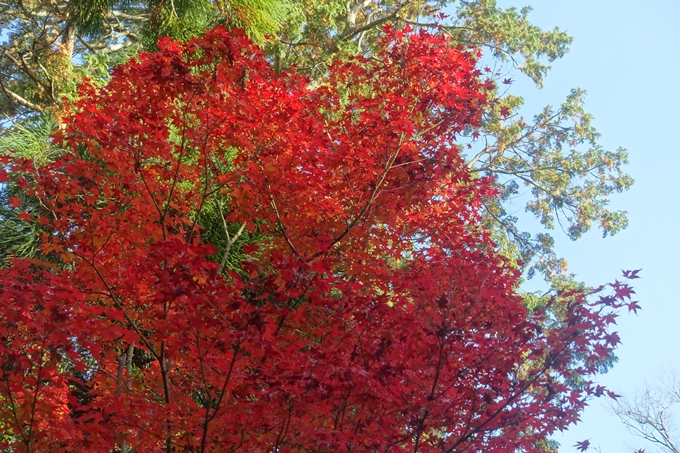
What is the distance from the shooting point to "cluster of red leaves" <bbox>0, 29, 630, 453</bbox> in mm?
3420

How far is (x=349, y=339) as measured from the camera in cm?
429

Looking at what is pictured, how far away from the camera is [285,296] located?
11.1ft

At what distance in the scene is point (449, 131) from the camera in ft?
17.6

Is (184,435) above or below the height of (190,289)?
below

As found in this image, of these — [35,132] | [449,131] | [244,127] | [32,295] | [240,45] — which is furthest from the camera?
[35,132]

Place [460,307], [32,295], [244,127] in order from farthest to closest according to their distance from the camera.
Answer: [244,127] < [460,307] < [32,295]

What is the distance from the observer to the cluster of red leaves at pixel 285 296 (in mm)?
3420

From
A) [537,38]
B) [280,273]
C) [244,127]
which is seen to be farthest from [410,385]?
[537,38]

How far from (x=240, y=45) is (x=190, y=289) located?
1.82m

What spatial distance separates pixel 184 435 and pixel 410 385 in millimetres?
1606

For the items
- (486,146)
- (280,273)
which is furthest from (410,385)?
(486,146)

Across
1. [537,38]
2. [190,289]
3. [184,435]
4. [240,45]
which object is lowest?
[184,435]

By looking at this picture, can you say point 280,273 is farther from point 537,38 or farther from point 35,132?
point 537,38

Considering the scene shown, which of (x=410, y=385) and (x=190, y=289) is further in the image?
(x=410, y=385)
